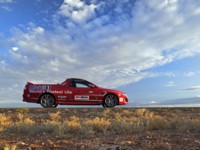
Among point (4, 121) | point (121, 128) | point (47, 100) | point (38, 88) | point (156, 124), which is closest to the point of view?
point (121, 128)

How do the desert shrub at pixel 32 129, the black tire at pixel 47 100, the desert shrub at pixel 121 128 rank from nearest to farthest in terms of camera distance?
1. the desert shrub at pixel 121 128
2. the desert shrub at pixel 32 129
3. the black tire at pixel 47 100

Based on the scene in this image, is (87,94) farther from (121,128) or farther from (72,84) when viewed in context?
(121,128)

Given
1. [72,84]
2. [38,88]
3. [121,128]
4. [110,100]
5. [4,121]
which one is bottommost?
[121,128]

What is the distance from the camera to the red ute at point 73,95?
20.4 m

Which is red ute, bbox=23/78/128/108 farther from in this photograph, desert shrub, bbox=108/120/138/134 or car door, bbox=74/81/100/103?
desert shrub, bbox=108/120/138/134

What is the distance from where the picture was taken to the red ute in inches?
804

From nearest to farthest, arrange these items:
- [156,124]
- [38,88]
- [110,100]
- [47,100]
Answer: [156,124] < [38,88] < [47,100] < [110,100]

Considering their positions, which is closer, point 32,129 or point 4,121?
point 32,129

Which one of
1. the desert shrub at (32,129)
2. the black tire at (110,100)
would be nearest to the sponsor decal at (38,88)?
the black tire at (110,100)

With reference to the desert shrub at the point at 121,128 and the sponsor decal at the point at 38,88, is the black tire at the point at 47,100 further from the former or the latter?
the desert shrub at the point at 121,128

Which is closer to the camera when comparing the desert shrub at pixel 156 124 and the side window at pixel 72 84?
the desert shrub at pixel 156 124

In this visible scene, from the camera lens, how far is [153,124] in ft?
37.7

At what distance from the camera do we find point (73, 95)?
819 inches

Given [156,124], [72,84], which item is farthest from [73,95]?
[156,124]
